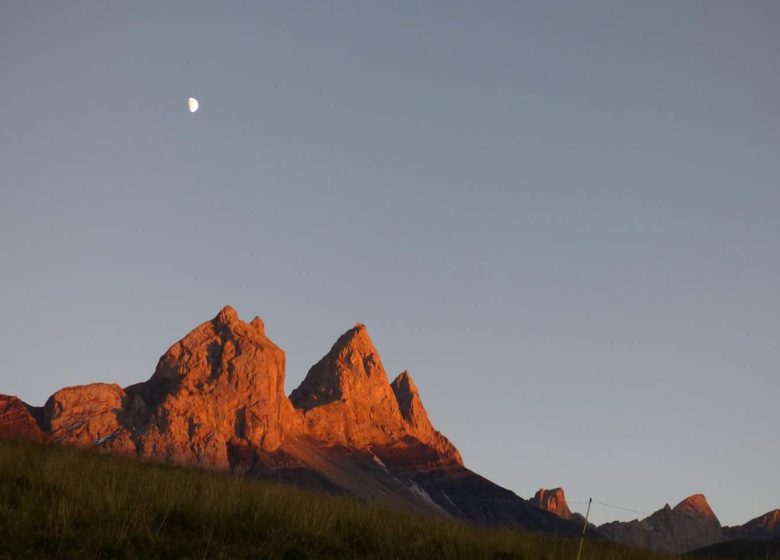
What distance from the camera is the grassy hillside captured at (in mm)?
13133

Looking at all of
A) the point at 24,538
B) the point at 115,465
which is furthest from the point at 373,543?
the point at 115,465

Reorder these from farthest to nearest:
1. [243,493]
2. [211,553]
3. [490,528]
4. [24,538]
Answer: [490,528] < [243,493] < [211,553] < [24,538]

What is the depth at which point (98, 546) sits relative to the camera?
12.9 metres

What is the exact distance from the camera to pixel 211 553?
13539 millimetres

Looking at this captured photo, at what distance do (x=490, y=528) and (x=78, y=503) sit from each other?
11934 millimetres

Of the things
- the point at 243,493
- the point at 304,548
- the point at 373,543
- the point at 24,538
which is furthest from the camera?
the point at 243,493

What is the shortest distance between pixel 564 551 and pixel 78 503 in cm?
1132

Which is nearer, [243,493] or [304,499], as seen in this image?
[243,493]

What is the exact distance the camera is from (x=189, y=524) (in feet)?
48.0

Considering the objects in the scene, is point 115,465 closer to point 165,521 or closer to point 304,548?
point 165,521

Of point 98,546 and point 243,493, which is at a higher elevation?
point 243,493

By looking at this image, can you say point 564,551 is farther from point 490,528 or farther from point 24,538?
point 24,538

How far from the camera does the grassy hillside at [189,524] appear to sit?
1313cm

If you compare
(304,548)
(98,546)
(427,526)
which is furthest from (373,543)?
(98,546)
